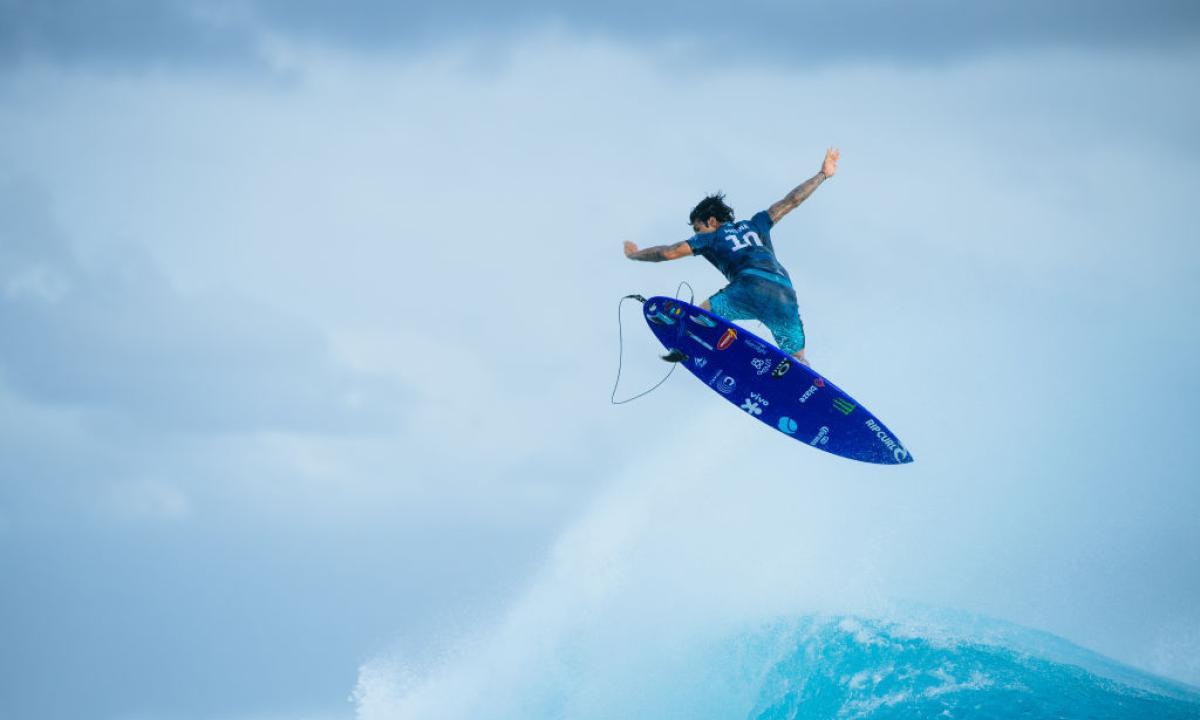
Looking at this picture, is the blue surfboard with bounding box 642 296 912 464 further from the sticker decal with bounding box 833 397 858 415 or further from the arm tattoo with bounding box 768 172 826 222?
the arm tattoo with bounding box 768 172 826 222

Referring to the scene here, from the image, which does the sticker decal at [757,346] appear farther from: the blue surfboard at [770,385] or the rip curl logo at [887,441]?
the rip curl logo at [887,441]

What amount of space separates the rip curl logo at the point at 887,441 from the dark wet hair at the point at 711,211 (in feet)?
9.71

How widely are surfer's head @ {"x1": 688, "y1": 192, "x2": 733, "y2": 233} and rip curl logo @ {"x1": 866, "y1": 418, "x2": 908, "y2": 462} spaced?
2.95 m

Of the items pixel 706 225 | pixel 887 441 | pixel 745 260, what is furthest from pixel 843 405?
pixel 706 225

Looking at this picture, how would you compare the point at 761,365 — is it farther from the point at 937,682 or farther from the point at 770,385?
the point at 937,682

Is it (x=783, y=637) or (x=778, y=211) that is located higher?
(x=778, y=211)

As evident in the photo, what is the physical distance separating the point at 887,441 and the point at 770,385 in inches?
60.6

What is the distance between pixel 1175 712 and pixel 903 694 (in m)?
3.41

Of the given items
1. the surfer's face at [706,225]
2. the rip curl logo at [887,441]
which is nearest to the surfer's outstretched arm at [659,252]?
the surfer's face at [706,225]

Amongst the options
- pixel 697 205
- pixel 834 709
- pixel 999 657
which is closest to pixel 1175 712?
pixel 999 657

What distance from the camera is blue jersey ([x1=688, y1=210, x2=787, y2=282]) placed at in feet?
29.6

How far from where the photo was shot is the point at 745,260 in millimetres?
9016

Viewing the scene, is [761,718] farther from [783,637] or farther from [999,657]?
[999,657]

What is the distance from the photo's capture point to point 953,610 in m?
16.7
